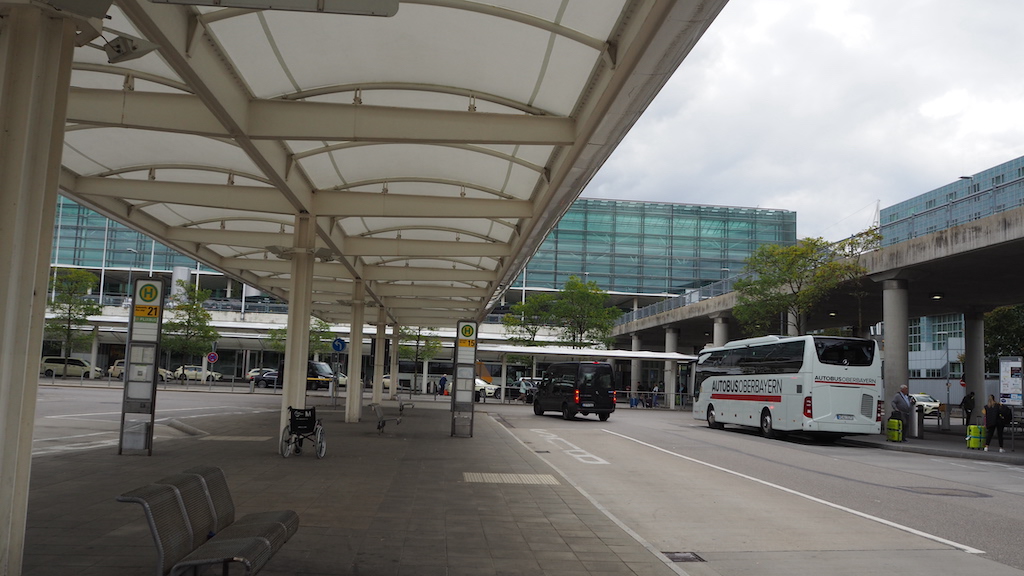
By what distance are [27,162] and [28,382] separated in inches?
67.0

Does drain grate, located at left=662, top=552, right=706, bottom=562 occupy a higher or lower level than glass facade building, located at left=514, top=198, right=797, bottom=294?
lower

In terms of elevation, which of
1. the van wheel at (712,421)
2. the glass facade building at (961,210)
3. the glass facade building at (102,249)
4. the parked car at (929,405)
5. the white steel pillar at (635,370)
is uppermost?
the glass facade building at (102,249)

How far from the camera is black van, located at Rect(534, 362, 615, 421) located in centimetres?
3297

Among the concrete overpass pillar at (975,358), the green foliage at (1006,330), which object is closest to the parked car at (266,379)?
the concrete overpass pillar at (975,358)

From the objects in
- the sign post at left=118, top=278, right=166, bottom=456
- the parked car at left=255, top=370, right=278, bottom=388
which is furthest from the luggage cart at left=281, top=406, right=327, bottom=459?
the parked car at left=255, top=370, right=278, bottom=388

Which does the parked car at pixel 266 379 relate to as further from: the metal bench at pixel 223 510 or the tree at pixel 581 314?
the metal bench at pixel 223 510

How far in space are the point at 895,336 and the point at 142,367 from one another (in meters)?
24.0

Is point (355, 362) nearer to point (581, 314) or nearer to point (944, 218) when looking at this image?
point (944, 218)

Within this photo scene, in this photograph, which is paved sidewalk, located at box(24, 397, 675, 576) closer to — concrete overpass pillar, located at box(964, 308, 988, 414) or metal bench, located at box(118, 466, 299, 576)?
metal bench, located at box(118, 466, 299, 576)

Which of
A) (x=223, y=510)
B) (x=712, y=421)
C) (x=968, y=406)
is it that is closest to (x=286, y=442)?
(x=223, y=510)

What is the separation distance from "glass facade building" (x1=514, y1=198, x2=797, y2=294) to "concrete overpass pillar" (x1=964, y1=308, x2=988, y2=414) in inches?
1626

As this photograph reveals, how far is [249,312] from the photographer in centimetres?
6775

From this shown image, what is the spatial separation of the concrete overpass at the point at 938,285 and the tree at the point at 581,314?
13.1 m

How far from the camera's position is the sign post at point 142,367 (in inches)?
573
